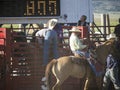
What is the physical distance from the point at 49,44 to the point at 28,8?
308 cm

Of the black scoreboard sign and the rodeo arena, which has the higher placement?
the black scoreboard sign

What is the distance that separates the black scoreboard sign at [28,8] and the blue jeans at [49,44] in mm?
2825

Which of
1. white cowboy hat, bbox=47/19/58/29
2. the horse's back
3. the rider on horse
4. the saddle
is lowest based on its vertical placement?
the horse's back

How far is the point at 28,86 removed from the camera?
1299 centimetres

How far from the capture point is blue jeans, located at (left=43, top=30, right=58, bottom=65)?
1253 centimetres

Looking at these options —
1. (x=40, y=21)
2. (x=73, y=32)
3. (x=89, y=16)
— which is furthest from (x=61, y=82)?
(x=89, y=16)

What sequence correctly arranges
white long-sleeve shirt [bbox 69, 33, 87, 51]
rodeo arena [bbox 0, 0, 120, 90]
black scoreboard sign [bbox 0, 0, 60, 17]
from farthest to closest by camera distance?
1. black scoreboard sign [bbox 0, 0, 60, 17]
2. white long-sleeve shirt [bbox 69, 33, 87, 51]
3. rodeo arena [bbox 0, 0, 120, 90]

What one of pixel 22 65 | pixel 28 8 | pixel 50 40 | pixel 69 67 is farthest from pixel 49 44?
pixel 28 8

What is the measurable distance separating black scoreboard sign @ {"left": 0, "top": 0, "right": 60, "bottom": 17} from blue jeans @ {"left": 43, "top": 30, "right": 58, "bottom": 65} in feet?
9.27

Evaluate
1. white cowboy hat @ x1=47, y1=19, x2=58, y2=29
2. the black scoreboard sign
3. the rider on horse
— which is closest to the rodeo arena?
white cowboy hat @ x1=47, y1=19, x2=58, y2=29

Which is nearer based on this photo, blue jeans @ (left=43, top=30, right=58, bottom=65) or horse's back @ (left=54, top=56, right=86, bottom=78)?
horse's back @ (left=54, top=56, right=86, bottom=78)

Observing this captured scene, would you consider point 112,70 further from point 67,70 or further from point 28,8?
point 28,8

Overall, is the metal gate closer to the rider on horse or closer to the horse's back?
the rider on horse

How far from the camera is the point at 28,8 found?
15.4 m
